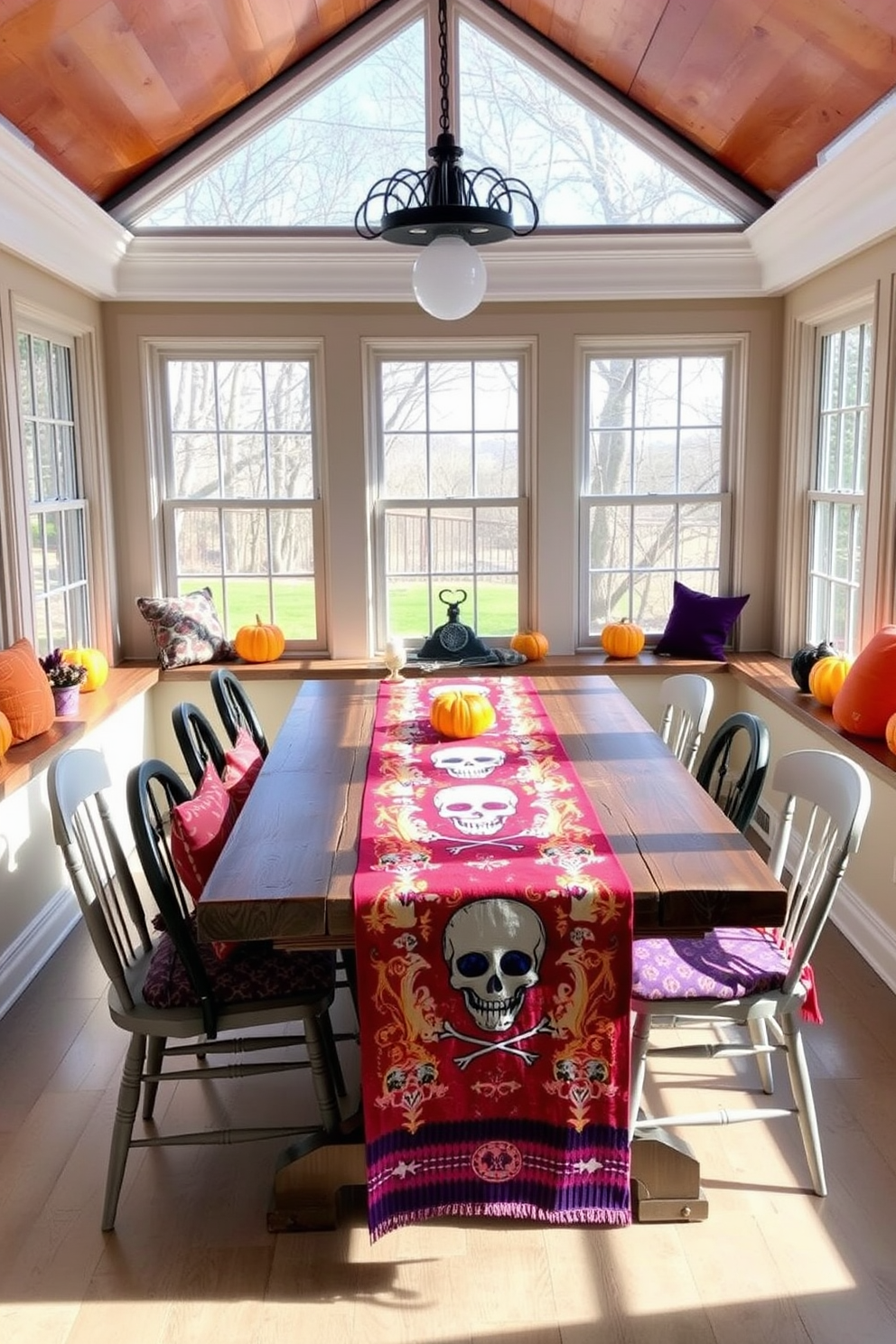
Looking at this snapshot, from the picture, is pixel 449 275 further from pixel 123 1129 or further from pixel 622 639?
pixel 622 639

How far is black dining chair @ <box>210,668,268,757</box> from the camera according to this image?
3779 mm

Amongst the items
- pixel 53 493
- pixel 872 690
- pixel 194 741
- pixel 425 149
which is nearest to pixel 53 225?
pixel 53 493

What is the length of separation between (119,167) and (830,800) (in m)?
3.98

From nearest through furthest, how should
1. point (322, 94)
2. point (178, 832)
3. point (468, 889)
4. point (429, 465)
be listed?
point (468, 889) < point (178, 832) < point (322, 94) < point (429, 465)

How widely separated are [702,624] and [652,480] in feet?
2.55

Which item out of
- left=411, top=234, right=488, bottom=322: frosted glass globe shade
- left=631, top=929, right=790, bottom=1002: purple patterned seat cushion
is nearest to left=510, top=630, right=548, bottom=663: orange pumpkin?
left=411, top=234, right=488, bottom=322: frosted glass globe shade

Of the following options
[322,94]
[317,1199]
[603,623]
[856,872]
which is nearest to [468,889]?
[317,1199]

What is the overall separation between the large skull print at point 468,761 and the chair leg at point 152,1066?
0.98m

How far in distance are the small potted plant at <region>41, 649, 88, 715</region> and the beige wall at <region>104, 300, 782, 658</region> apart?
3.92ft

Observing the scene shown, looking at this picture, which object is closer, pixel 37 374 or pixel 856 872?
pixel 856 872

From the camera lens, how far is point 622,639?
18.1 ft

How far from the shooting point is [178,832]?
2.53 meters

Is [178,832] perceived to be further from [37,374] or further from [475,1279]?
[37,374]

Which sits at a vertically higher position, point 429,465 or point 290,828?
point 429,465
